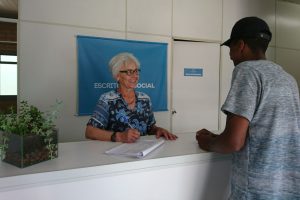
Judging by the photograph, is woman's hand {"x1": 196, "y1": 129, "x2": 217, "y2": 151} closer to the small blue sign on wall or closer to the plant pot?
the plant pot

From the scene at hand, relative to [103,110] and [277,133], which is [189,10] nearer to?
[103,110]

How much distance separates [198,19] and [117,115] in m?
3.12

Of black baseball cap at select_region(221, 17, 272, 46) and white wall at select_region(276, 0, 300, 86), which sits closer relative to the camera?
black baseball cap at select_region(221, 17, 272, 46)

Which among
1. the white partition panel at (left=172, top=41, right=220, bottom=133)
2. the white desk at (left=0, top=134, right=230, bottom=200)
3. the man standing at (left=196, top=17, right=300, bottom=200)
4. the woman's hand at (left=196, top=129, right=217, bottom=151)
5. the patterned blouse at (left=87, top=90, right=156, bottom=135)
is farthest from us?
the white partition panel at (left=172, top=41, right=220, bottom=133)

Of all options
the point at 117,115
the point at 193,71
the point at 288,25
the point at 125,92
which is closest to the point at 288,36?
the point at 288,25

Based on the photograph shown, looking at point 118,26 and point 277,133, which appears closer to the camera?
point 277,133

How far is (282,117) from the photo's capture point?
3.75 ft

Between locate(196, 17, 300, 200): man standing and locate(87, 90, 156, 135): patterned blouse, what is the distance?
0.87 m

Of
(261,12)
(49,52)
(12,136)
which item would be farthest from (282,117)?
(261,12)

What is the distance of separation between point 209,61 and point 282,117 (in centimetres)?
375

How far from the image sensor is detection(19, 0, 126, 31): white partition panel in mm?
3352

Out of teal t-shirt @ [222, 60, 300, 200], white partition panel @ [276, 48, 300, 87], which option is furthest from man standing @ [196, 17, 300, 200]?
white partition panel @ [276, 48, 300, 87]

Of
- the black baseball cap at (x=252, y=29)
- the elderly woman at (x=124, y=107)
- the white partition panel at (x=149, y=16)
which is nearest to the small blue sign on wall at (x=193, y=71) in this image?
the white partition panel at (x=149, y=16)

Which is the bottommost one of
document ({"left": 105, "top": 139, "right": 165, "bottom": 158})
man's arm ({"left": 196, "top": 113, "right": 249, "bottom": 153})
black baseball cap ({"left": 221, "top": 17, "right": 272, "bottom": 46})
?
document ({"left": 105, "top": 139, "right": 165, "bottom": 158})
